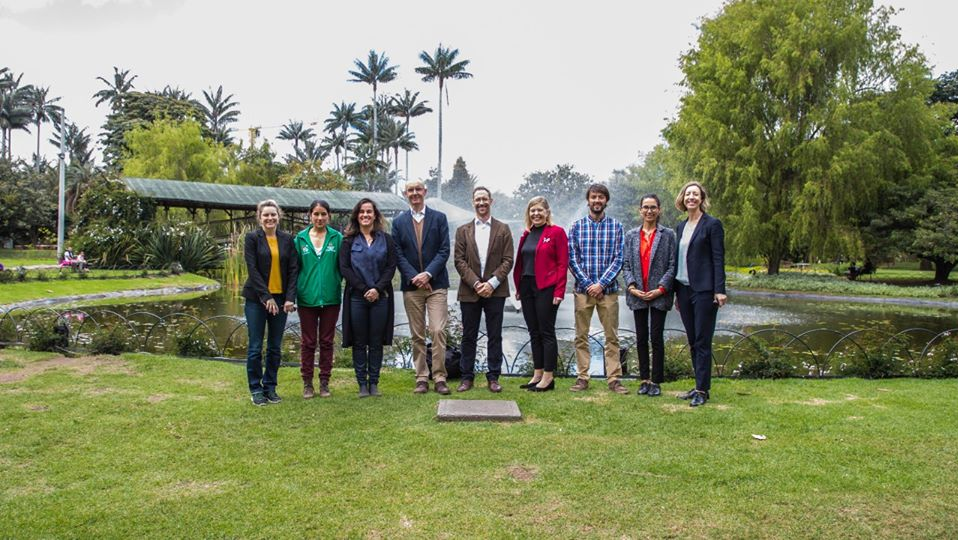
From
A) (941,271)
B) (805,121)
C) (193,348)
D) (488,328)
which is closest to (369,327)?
(488,328)

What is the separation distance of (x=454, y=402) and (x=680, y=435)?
1.63 metres

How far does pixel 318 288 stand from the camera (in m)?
5.21

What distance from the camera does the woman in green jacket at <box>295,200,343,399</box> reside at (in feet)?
17.1

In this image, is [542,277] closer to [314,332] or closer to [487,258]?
[487,258]

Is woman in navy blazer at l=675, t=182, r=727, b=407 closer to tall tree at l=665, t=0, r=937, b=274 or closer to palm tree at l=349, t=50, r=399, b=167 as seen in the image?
tall tree at l=665, t=0, r=937, b=274

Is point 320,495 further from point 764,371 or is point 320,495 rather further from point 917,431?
point 764,371

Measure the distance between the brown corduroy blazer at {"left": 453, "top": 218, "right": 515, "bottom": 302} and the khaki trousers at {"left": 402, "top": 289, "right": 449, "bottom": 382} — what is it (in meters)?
0.20

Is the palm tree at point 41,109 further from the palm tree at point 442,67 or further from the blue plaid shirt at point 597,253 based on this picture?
the blue plaid shirt at point 597,253

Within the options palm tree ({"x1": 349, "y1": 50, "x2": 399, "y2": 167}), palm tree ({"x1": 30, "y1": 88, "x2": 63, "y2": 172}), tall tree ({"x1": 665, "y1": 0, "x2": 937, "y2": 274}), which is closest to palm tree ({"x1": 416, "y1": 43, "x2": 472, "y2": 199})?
palm tree ({"x1": 349, "y1": 50, "x2": 399, "y2": 167})

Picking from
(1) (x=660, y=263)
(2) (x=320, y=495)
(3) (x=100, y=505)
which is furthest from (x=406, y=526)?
(1) (x=660, y=263)

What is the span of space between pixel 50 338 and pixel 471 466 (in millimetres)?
6397

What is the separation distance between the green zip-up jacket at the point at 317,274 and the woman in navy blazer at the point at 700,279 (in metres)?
2.86

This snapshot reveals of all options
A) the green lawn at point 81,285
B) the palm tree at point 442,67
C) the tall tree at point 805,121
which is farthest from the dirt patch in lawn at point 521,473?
the palm tree at point 442,67

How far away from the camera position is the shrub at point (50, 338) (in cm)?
752
